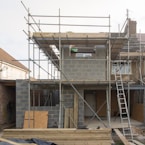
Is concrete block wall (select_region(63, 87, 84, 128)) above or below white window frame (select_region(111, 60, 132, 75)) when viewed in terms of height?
below

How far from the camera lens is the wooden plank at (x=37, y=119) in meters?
14.9

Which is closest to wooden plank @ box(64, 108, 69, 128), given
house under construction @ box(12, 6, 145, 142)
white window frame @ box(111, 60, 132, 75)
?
house under construction @ box(12, 6, 145, 142)

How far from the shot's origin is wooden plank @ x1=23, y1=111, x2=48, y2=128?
14930mm

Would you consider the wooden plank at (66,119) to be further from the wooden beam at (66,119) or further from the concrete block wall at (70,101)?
the concrete block wall at (70,101)

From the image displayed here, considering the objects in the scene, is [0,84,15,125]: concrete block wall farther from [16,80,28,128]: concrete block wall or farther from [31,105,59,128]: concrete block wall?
[31,105,59,128]: concrete block wall

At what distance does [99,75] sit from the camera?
634 inches

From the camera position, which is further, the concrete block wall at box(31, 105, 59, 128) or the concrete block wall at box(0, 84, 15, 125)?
the concrete block wall at box(0, 84, 15, 125)

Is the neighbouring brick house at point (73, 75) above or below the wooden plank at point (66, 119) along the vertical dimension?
above

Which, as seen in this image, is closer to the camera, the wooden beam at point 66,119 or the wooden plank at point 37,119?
the wooden plank at point 37,119

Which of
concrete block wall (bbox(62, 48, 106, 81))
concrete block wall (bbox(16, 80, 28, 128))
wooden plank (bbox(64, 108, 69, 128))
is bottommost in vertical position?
wooden plank (bbox(64, 108, 69, 128))

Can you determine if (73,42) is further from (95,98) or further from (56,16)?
(95,98)

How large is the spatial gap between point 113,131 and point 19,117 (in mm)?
5388

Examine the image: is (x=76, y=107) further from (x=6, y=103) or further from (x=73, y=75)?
(x=6, y=103)

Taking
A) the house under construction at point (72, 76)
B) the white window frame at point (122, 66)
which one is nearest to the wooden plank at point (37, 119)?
the house under construction at point (72, 76)
